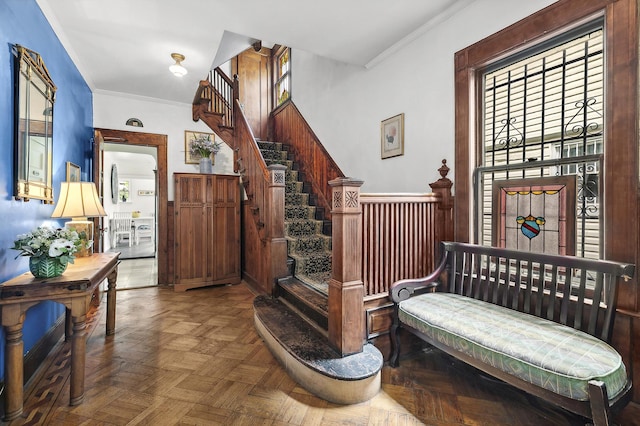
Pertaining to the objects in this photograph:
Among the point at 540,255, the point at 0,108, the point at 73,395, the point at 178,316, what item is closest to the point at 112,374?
the point at 73,395

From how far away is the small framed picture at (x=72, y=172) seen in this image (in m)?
2.91

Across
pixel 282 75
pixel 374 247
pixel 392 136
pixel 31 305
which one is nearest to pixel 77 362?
pixel 31 305

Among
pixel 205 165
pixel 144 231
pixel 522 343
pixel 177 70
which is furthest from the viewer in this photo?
pixel 144 231

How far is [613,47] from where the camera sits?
5.31ft

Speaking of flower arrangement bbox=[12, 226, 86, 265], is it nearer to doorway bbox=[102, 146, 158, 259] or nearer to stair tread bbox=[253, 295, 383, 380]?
stair tread bbox=[253, 295, 383, 380]

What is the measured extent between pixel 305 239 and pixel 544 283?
7.55 feet

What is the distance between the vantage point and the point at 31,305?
5.50 feet

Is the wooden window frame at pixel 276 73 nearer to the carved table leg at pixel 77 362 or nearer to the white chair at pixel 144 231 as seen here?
the carved table leg at pixel 77 362

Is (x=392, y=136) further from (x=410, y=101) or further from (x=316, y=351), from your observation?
(x=316, y=351)

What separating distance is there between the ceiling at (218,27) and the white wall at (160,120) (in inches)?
31.0

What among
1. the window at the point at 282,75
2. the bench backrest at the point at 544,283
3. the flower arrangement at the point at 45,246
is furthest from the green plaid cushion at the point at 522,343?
the window at the point at 282,75

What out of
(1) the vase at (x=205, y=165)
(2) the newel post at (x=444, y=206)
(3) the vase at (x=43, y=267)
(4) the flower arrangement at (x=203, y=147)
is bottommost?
(3) the vase at (x=43, y=267)

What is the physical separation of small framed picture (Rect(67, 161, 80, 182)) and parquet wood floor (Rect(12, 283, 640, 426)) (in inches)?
61.9

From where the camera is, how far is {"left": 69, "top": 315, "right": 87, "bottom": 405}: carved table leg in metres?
1.76
